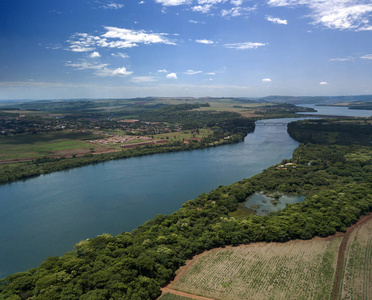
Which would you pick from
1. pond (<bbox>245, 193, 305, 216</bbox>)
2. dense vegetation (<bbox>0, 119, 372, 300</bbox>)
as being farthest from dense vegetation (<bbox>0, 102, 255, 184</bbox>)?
pond (<bbox>245, 193, 305, 216</bbox>)

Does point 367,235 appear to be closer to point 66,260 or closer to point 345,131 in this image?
point 66,260

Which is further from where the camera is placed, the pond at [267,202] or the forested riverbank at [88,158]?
the forested riverbank at [88,158]

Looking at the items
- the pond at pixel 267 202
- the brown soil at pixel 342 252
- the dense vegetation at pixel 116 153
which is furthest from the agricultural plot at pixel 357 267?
the dense vegetation at pixel 116 153

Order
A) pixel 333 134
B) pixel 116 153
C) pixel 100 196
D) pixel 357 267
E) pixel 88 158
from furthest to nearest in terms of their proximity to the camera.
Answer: pixel 333 134
pixel 116 153
pixel 88 158
pixel 100 196
pixel 357 267

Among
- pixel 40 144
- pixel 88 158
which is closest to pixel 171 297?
pixel 88 158

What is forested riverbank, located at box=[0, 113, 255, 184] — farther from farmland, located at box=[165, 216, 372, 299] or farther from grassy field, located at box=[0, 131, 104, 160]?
farmland, located at box=[165, 216, 372, 299]

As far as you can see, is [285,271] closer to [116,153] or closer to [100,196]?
[100,196]

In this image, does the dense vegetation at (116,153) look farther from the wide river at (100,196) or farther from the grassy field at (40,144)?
the wide river at (100,196)
